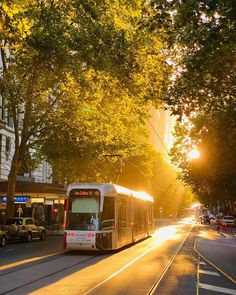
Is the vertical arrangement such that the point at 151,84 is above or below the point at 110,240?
above

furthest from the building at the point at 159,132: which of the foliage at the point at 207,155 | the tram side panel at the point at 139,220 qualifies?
the tram side panel at the point at 139,220

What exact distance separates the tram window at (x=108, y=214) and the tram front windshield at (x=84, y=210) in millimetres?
321

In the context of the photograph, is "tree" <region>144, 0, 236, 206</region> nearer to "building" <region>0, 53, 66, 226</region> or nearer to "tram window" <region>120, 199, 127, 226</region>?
"tram window" <region>120, 199, 127, 226</region>

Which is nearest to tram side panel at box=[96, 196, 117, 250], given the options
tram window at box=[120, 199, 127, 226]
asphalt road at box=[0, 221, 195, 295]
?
tram window at box=[120, 199, 127, 226]

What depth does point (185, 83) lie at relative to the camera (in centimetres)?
1862

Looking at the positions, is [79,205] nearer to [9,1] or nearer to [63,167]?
[9,1]

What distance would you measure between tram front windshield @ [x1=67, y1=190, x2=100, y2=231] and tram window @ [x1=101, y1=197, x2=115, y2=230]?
12.6 inches

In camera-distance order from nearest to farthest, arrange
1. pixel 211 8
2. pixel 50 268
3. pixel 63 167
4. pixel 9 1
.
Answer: pixel 211 8, pixel 9 1, pixel 50 268, pixel 63 167

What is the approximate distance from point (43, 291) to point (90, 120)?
2289 centimetres

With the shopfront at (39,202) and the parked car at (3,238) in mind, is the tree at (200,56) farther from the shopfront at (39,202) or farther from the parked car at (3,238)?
the shopfront at (39,202)

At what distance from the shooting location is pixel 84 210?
2345cm

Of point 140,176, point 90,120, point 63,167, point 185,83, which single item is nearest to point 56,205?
point 140,176

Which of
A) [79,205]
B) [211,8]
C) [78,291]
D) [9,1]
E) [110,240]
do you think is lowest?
[78,291]

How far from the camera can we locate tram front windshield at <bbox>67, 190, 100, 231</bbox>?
23.1m
